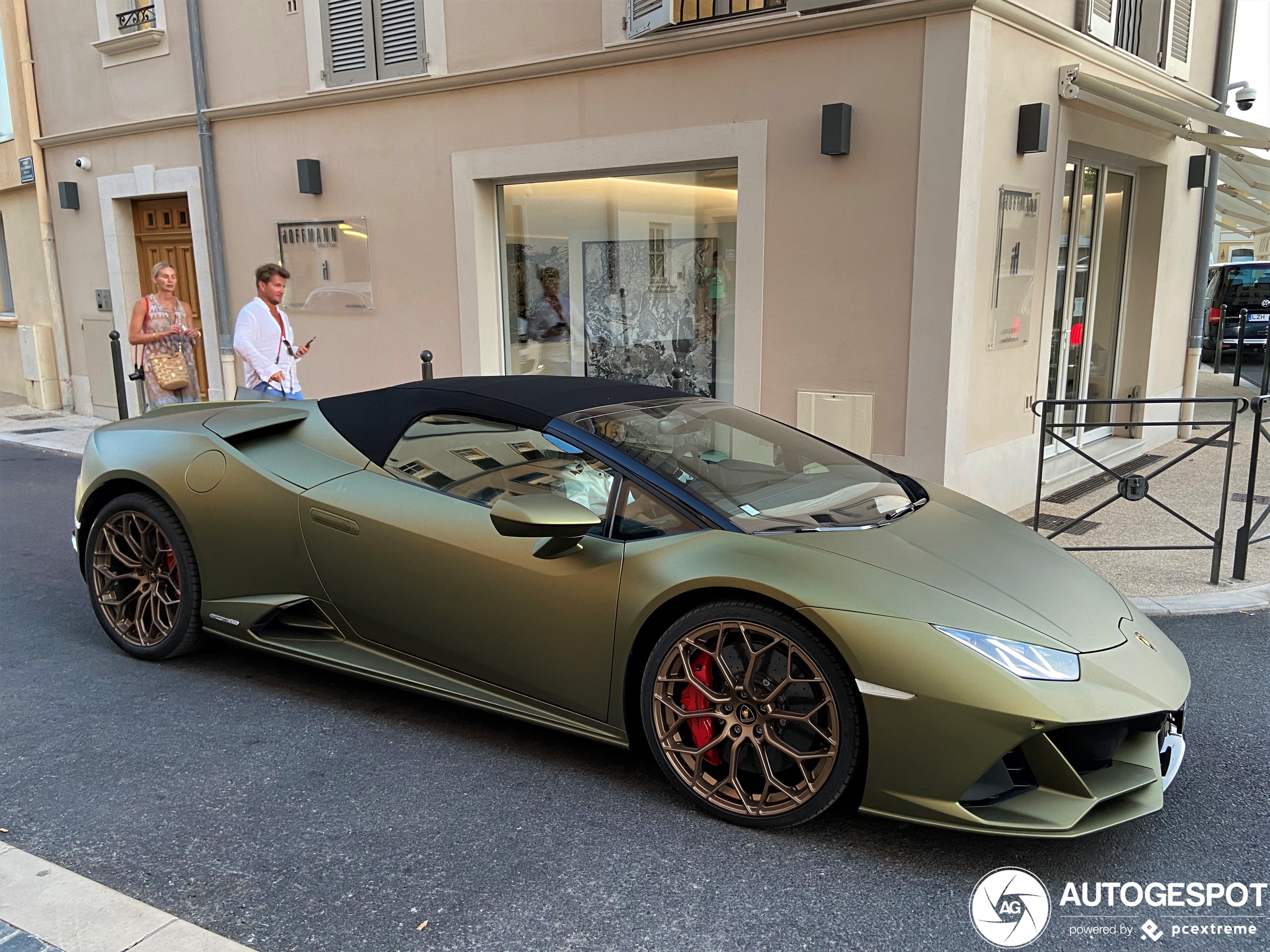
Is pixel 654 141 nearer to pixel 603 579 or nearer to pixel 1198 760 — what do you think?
pixel 603 579

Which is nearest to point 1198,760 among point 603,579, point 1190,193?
point 603,579

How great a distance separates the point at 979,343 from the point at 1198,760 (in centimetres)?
A: 391

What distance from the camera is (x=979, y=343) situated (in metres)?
6.71

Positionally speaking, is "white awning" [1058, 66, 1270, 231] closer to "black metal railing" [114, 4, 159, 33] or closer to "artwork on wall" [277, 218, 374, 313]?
"artwork on wall" [277, 218, 374, 313]

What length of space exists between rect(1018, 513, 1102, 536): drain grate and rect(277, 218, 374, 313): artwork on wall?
6.34m

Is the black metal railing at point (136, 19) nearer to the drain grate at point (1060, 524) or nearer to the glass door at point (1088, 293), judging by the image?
the glass door at point (1088, 293)

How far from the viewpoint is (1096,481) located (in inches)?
323

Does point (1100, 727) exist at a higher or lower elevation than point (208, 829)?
higher

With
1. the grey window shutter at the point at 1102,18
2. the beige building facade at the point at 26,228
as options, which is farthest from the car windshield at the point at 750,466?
the beige building facade at the point at 26,228

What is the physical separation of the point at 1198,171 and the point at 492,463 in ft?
31.6

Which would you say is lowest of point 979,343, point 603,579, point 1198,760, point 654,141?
point 1198,760

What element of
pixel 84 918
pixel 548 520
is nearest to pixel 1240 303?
pixel 548 520

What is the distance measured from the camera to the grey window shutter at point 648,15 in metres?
7.04

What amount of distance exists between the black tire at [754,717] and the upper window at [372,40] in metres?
7.38
